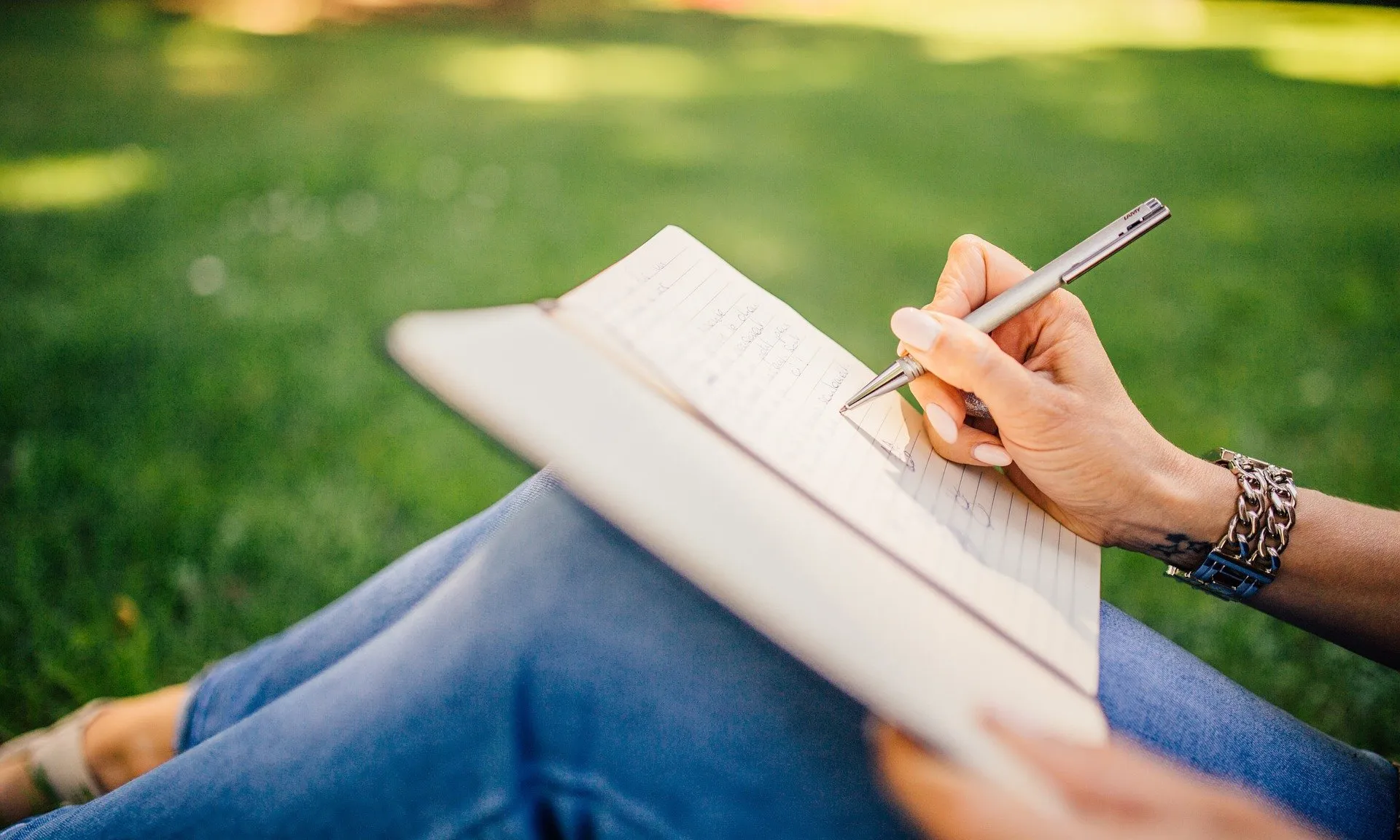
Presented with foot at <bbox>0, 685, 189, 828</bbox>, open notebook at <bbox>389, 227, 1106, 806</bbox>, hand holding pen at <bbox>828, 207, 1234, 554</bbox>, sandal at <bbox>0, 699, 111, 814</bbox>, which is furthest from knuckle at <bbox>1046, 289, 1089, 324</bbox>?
sandal at <bbox>0, 699, 111, 814</bbox>

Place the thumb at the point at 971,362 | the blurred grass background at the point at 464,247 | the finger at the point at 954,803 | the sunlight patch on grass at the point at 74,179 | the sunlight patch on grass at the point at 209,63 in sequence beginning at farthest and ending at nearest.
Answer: the sunlight patch on grass at the point at 209,63 < the sunlight patch on grass at the point at 74,179 < the blurred grass background at the point at 464,247 < the thumb at the point at 971,362 < the finger at the point at 954,803

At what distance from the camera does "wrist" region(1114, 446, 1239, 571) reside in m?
0.86

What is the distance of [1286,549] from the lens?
0.85 meters

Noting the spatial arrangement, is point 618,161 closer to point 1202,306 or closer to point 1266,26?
point 1202,306

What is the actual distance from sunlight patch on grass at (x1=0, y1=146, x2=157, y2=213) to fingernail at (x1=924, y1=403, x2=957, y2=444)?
3023mm

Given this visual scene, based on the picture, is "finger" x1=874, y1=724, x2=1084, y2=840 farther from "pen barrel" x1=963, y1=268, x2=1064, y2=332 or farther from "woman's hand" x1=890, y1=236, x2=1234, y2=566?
"pen barrel" x1=963, y1=268, x2=1064, y2=332

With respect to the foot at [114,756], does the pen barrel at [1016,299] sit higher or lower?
higher

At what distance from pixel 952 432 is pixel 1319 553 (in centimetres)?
38

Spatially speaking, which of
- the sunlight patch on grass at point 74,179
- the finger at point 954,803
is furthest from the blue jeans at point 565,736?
the sunlight patch on grass at point 74,179

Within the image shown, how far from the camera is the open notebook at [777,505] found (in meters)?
0.53

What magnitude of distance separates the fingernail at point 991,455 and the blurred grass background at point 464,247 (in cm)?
59

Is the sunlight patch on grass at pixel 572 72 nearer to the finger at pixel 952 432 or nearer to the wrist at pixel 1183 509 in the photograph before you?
the finger at pixel 952 432

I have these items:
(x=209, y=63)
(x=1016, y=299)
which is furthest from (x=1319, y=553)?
(x=209, y=63)

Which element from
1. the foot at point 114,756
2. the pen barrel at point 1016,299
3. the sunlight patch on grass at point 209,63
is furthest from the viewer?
the sunlight patch on grass at point 209,63
